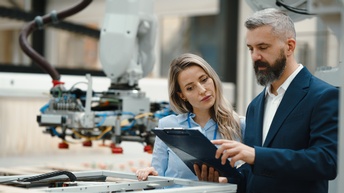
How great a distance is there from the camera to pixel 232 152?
2.13 metres

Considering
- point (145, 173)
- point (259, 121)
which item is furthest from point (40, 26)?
point (259, 121)

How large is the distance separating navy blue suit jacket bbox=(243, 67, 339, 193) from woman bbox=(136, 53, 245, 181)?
0.21 metres

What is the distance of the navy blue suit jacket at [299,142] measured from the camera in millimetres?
2172

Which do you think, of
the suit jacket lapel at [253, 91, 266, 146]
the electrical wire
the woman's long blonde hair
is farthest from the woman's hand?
the electrical wire

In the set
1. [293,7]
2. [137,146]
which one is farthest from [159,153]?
[137,146]

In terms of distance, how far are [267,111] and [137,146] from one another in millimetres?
4947

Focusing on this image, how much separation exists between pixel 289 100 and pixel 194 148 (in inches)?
15.0

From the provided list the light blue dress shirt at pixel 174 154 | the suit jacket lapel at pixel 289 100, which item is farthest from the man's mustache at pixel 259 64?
the light blue dress shirt at pixel 174 154

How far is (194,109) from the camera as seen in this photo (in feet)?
8.96

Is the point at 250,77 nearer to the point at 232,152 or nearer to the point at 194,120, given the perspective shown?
the point at 194,120

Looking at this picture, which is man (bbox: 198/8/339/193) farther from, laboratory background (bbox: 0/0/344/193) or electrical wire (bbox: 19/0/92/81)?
electrical wire (bbox: 19/0/92/81)

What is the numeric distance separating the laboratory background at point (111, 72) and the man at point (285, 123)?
141 mm

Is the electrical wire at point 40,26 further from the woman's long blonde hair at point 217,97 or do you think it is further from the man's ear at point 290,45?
the man's ear at point 290,45

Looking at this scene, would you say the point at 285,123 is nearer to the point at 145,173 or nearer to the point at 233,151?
the point at 233,151
